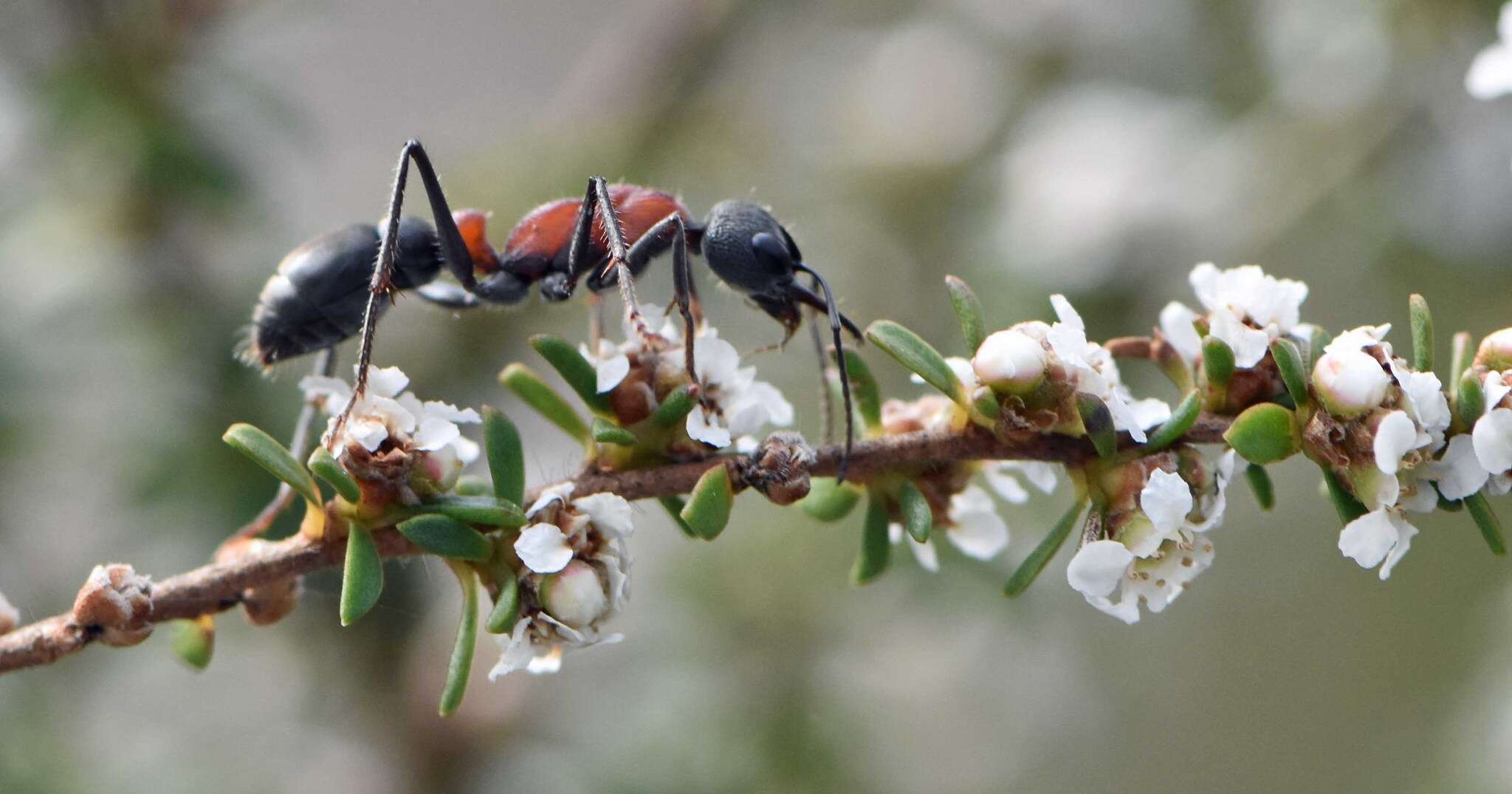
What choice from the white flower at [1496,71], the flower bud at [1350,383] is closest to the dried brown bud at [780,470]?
the flower bud at [1350,383]

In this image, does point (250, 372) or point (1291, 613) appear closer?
point (250, 372)

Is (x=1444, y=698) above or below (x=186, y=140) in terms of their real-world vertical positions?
below

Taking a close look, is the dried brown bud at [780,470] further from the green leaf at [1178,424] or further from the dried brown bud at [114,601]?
the dried brown bud at [114,601]

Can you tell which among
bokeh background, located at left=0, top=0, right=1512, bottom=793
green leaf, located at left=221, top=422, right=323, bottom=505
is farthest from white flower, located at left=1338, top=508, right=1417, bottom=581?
bokeh background, located at left=0, top=0, right=1512, bottom=793

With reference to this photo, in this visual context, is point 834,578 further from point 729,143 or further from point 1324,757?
point 1324,757

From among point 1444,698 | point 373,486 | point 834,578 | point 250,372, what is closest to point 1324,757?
point 1444,698

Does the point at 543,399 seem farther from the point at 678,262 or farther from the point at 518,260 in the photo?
the point at 518,260

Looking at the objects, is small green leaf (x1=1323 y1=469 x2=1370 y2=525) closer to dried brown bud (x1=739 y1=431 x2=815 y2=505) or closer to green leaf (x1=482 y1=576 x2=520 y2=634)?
dried brown bud (x1=739 y1=431 x2=815 y2=505)
